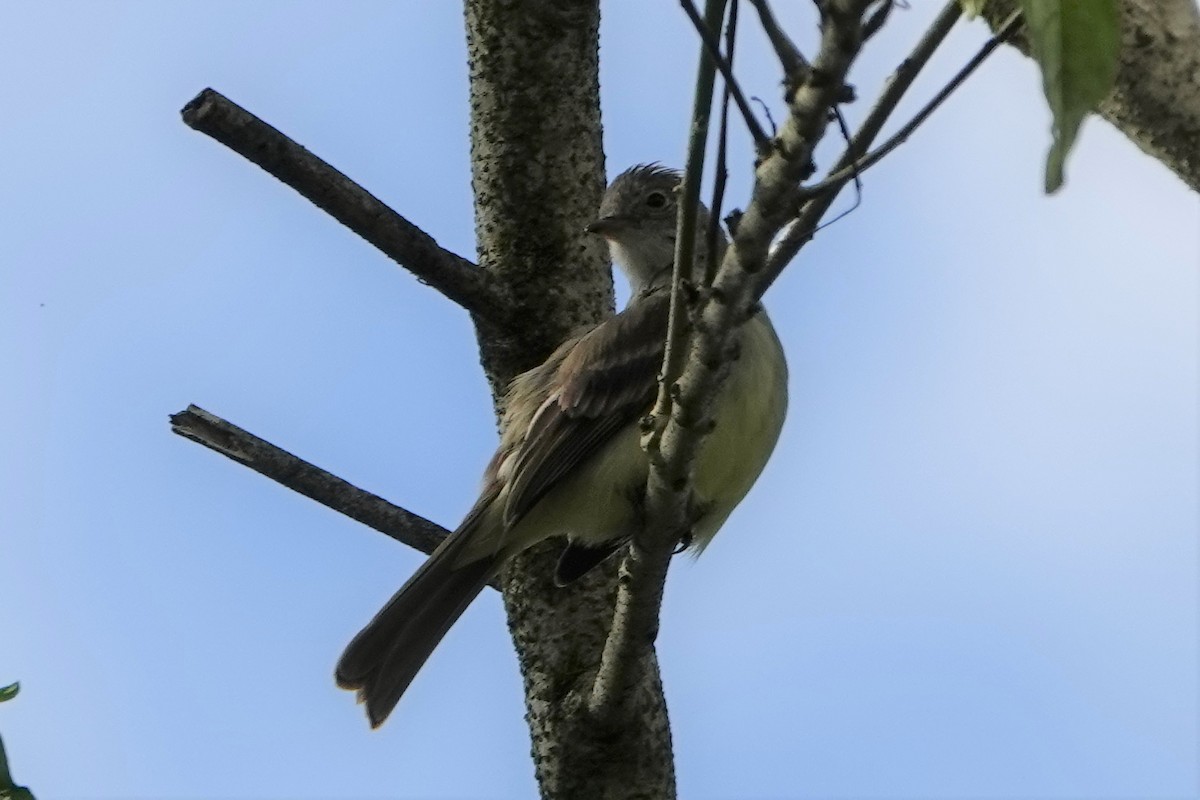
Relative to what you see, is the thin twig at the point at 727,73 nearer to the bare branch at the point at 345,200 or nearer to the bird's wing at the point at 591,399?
the bare branch at the point at 345,200

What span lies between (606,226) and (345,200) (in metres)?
1.30

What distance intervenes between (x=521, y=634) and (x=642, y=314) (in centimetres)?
134

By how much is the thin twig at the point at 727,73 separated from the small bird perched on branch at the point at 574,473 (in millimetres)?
3053

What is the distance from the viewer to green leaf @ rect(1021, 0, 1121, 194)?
1405 millimetres

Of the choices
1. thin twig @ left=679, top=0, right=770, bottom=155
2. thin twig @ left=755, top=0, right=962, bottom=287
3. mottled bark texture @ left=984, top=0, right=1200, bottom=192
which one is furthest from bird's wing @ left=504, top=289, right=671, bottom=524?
thin twig @ left=679, top=0, right=770, bottom=155

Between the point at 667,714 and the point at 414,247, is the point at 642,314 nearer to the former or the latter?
the point at 414,247

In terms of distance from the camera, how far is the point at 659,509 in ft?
13.1

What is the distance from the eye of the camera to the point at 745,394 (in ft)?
17.8

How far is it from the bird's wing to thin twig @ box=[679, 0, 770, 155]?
3271 millimetres

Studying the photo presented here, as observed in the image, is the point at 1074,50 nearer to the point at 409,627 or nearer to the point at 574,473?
the point at 574,473

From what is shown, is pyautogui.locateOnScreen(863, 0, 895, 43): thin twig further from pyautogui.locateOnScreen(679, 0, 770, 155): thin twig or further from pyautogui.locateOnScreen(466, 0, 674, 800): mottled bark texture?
pyautogui.locateOnScreen(466, 0, 674, 800): mottled bark texture

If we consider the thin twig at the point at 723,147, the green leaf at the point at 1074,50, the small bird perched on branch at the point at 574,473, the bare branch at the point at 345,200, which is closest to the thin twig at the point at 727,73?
the thin twig at the point at 723,147

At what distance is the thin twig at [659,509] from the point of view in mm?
2385

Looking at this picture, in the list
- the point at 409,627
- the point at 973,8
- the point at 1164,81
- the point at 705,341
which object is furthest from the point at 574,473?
the point at 973,8
